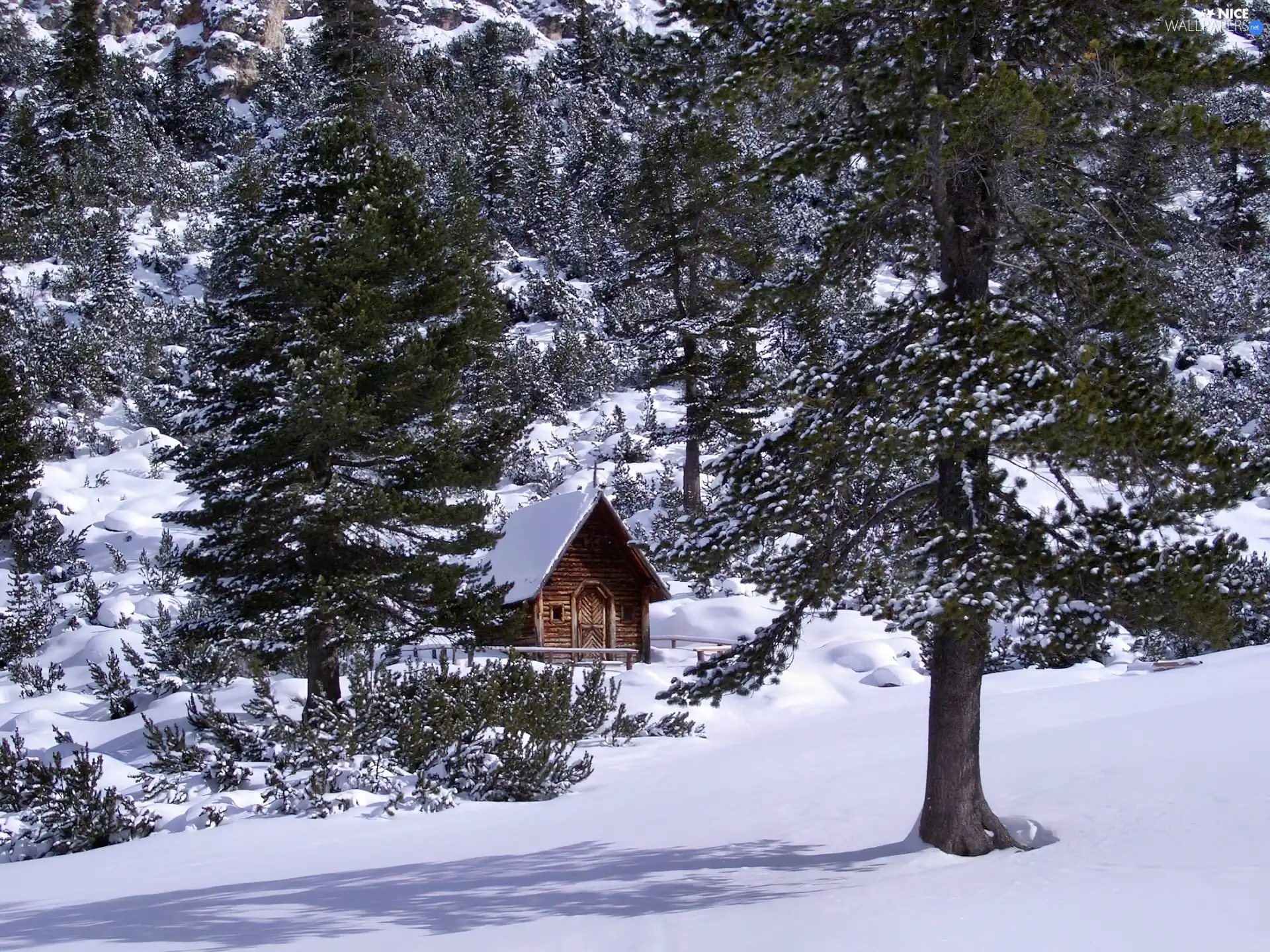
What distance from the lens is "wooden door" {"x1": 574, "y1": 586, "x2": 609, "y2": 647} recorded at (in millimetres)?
25359

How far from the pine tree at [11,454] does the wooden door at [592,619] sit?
47.4 feet

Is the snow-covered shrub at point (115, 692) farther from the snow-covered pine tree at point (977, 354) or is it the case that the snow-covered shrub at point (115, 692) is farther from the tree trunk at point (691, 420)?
the snow-covered pine tree at point (977, 354)

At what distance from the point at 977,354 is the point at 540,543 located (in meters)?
18.5

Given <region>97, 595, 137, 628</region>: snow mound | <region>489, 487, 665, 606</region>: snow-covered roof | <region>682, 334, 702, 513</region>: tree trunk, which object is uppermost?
<region>682, 334, 702, 513</region>: tree trunk

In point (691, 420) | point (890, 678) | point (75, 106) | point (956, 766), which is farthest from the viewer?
point (75, 106)

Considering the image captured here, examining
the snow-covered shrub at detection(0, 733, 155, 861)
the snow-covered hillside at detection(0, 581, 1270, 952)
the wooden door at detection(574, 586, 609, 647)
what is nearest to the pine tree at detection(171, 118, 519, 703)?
the snow-covered shrub at detection(0, 733, 155, 861)

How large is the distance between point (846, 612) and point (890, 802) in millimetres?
18489

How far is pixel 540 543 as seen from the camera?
2472cm

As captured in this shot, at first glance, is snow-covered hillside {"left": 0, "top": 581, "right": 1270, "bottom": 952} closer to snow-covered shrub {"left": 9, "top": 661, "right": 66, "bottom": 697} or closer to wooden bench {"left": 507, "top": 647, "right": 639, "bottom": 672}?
wooden bench {"left": 507, "top": 647, "right": 639, "bottom": 672}

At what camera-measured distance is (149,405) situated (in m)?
41.7

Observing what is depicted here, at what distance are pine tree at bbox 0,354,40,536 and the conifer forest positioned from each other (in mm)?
208

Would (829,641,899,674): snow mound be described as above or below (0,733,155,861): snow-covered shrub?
above

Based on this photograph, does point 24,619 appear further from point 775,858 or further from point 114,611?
point 775,858

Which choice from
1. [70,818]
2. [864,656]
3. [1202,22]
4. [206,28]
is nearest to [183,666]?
[70,818]
